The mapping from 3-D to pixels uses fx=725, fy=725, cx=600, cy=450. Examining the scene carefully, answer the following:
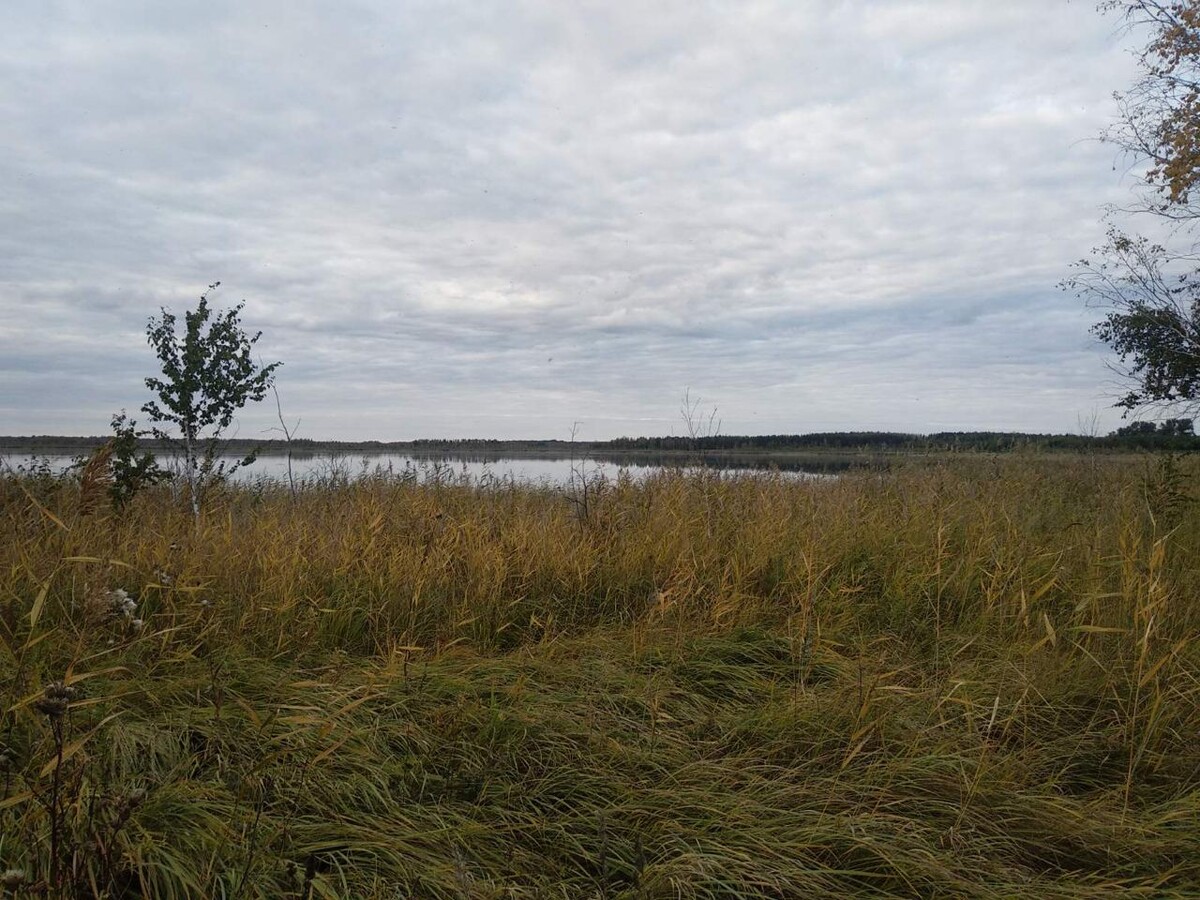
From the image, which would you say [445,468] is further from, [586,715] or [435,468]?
[586,715]

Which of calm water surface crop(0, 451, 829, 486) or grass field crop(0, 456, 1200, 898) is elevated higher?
calm water surface crop(0, 451, 829, 486)

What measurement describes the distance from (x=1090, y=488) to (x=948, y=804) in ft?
30.4

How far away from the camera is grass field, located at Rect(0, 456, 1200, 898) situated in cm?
219

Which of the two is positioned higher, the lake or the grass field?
the lake

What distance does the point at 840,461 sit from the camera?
18.2 metres

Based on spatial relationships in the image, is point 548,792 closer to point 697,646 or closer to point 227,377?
point 697,646

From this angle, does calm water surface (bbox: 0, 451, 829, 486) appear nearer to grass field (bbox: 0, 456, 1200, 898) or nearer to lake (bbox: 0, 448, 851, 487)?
lake (bbox: 0, 448, 851, 487)

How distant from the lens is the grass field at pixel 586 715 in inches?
86.4

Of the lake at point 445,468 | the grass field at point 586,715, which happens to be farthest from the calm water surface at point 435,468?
the grass field at point 586,715

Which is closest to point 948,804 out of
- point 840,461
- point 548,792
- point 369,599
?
point 548,792

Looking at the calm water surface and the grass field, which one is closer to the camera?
the grass field

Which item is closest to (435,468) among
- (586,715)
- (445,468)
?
(445,468)

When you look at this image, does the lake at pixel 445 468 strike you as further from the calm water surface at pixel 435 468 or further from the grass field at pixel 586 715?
the grass field at pixel 586 715

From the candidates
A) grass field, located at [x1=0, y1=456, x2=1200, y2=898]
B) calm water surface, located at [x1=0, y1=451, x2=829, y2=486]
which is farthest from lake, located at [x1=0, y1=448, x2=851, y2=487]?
grass field, located at [x1=0, y1=456, x2=1200, y2=898]
